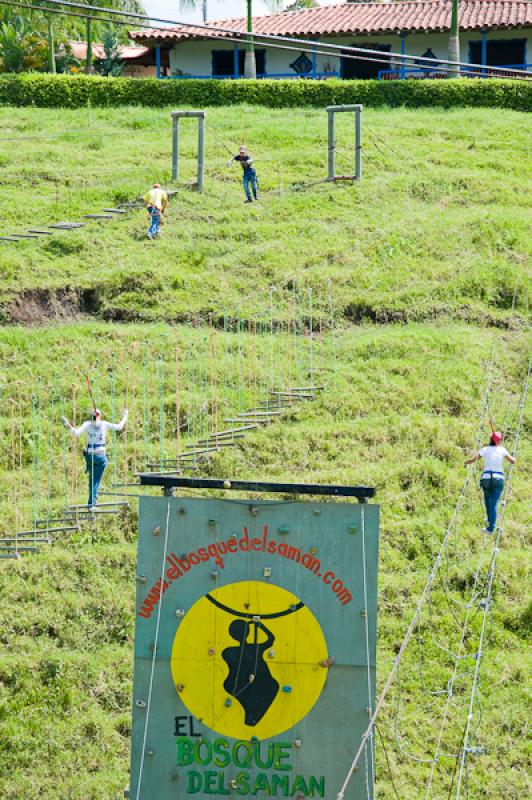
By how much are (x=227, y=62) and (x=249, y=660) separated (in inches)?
1623

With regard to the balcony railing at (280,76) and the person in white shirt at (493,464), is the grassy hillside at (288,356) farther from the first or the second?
the balcony railing at (280,76)

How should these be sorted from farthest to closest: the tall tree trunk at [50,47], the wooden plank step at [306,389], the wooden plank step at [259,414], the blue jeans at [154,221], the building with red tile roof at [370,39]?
the tall tree trunk at [50,47] < the building with red tile roof at [370,39] < the blue jeans at [154,221] < the wooden plank step at [306,389] < the wooden plank step at [259,414]

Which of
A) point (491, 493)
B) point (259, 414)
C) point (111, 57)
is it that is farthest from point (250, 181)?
point (111, 57)

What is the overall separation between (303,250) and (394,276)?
7.10 feet

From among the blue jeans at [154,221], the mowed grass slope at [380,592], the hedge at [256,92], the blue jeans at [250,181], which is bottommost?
the mowed grass slope at [380,592]

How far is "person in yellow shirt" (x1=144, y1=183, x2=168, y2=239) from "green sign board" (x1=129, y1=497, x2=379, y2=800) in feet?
63.8

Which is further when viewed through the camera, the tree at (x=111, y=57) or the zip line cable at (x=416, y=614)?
the tree at (x=111, y=57)

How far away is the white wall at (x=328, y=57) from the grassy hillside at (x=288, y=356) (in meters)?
7.99

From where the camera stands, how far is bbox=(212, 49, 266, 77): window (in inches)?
1877

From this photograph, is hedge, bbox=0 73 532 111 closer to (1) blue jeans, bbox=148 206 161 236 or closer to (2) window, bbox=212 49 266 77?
(2) window, bbox=212 49 266 77

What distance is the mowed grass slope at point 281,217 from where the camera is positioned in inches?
1043

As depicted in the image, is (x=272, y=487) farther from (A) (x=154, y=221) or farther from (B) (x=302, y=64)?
(B) (x=302, y=64)

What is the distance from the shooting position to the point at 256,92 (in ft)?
134

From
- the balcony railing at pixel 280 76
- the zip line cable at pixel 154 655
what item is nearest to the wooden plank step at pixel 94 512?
the zip line cable at pixel 154 655
